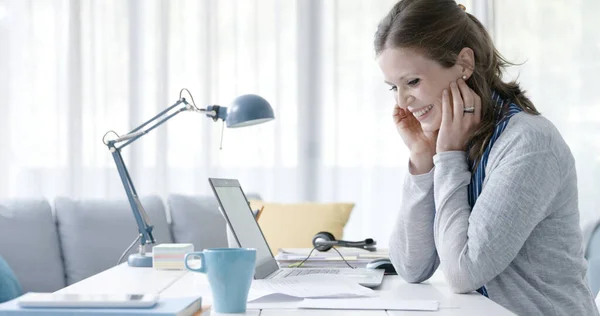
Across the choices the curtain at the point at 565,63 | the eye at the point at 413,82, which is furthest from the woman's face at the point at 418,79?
the curtain at the point at 565,63

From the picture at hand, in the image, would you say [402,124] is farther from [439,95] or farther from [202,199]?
[202,199]

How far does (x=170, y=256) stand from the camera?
187cm

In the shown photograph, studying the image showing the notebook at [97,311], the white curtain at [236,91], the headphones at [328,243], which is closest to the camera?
the notebook at [97,311]

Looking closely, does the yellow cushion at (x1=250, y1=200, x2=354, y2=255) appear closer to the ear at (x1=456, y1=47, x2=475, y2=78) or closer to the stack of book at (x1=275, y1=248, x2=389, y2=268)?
the stack of book at (x1=275, y1=248, x2=389, y2=268)

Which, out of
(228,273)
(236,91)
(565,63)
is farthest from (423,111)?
(565,63)

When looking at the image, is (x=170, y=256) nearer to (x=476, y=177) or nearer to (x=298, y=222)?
(x=476, y=177)

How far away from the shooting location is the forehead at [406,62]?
4.92ft

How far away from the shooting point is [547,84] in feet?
14.3

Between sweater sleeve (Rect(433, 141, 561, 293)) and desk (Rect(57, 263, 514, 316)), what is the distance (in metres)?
0.05

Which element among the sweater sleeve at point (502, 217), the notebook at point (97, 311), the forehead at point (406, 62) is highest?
the forehead at point (406, 62)

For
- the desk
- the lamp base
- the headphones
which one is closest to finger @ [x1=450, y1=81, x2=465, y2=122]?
the desk

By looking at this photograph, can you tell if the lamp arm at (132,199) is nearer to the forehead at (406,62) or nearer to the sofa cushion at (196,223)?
the forehead at (406,62)

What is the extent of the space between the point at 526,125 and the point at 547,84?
126 inches

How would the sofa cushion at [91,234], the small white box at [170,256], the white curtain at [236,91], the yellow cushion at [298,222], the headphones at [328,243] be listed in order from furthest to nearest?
the white curtain at [236,91] < the yellow cushion at [298,222] < the sofa cushion at [91,234] < the headphones at [328,243] < the small white box at [170,256]
